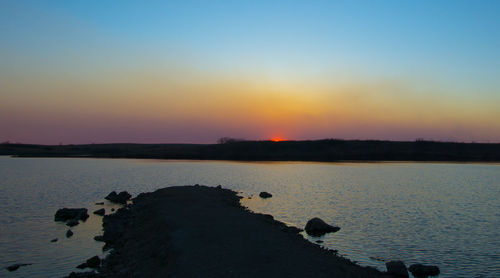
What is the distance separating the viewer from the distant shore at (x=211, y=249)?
51.1 ft

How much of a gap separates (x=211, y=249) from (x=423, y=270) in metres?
9.42

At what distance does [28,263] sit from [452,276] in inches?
773

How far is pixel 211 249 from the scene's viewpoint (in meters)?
18.2

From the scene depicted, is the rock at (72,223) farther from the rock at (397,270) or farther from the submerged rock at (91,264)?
the rock at (397,270)

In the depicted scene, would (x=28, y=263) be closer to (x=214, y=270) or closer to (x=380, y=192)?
(x=214, y=270)

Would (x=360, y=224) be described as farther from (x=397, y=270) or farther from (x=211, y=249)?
(x=211, y=249)

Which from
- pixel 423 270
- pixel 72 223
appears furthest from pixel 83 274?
pixel 423 270

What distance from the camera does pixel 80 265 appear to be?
18906 mm

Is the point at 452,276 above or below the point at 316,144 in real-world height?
below

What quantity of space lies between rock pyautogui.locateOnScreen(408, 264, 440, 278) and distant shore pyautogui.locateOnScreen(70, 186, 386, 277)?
1.82 m

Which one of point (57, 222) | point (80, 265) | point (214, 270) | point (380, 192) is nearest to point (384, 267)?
point (214, 270)

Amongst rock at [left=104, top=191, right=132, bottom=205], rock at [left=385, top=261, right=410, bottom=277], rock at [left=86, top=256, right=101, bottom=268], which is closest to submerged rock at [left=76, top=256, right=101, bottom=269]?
rock at [left=86, top=256, right=101, bottom=268]

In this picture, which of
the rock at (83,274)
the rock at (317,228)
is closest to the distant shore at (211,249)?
the rock at (83,274)

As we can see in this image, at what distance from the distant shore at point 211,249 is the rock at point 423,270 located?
1820mm
